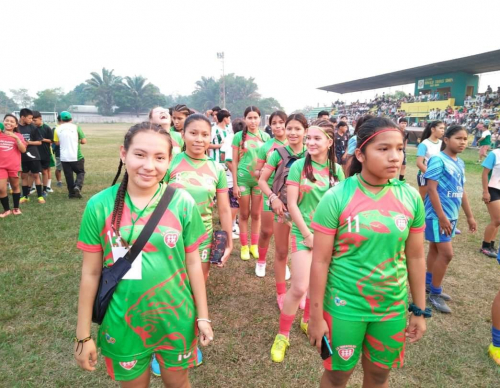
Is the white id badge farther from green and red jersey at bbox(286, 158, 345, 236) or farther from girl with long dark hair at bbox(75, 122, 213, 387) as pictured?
green and red jersey at bbox(286, 158, 345, 236)

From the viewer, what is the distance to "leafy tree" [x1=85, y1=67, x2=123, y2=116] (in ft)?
256

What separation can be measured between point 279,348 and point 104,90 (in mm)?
87061

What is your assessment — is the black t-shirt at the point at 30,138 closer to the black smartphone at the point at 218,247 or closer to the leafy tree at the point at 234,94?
the black smartphone at the point at 218,247

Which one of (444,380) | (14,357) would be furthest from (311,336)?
(14,357)

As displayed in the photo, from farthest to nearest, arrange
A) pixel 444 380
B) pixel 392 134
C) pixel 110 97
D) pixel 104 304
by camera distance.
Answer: pixel 110 97 → pixel 444 380 → pixel 392 134 → pixel 104 304

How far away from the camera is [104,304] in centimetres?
166

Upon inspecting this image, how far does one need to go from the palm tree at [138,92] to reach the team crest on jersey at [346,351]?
3351 inches

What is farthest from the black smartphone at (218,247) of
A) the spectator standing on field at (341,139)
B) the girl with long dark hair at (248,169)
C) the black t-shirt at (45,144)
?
the black t-shirt at (45,144)

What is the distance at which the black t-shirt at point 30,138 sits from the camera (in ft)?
26.3

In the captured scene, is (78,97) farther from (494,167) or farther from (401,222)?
(401,222)

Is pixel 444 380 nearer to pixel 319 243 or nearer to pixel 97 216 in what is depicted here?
pixel 319 243

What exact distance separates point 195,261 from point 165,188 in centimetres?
44

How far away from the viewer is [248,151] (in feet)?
17.2

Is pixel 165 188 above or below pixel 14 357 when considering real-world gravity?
above
